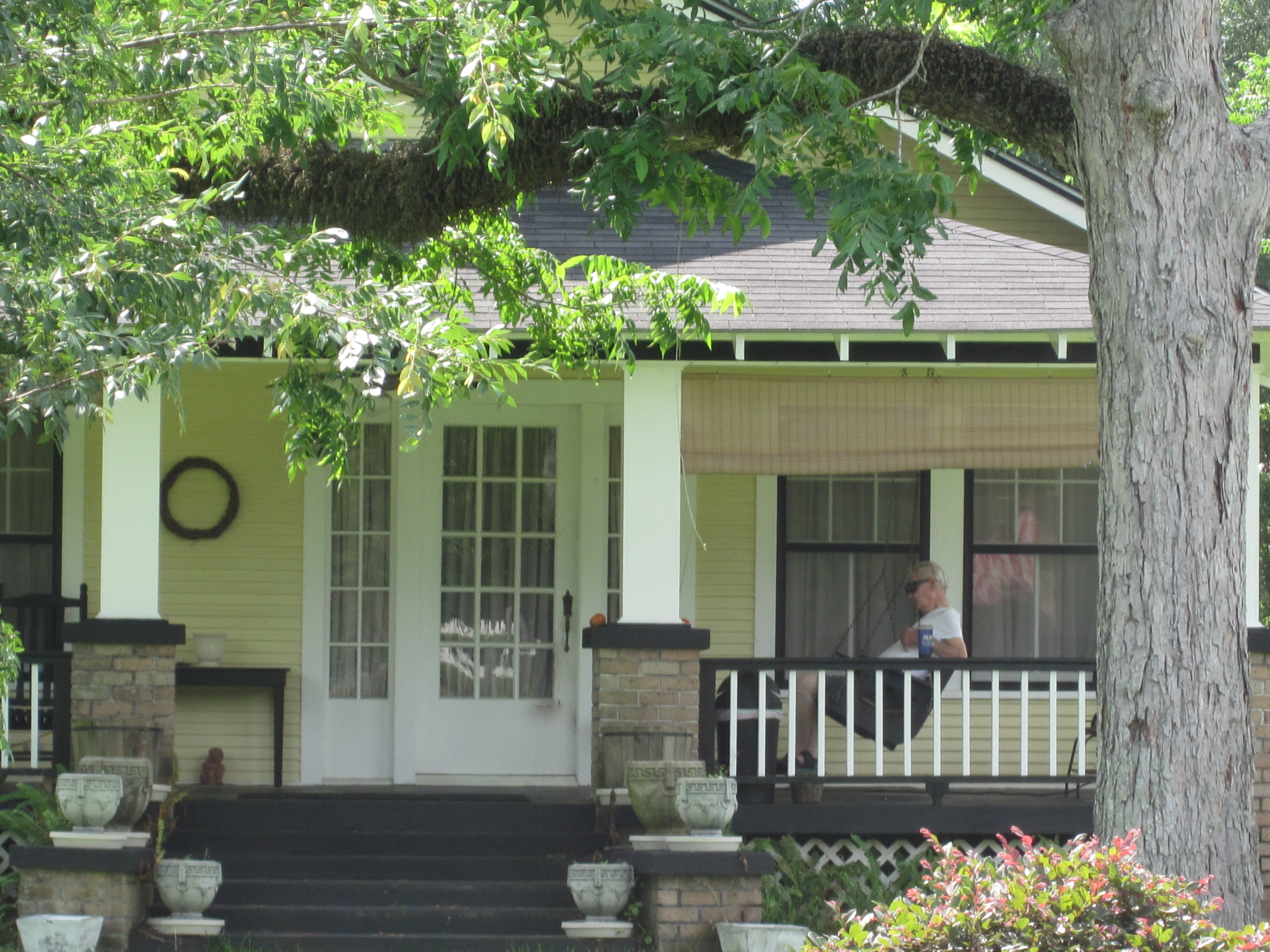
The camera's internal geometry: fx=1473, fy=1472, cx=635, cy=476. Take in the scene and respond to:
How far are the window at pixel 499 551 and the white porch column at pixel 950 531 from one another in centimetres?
249

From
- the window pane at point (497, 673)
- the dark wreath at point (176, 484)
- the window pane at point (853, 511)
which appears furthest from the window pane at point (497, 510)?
the window pane at point (853, 511)

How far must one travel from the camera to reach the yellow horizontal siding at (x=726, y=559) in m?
9.69

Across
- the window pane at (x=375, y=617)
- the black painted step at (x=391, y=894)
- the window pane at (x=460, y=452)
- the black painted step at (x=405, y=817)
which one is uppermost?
the window pane at (x=460, y=452)

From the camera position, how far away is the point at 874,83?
6215mm

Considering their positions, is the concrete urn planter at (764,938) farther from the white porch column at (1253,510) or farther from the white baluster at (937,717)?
the white porch column at (1253,510)

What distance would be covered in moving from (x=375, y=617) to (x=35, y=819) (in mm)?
2757

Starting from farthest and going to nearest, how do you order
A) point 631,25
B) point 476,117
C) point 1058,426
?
1. point 1058,426
2. point 631,25
3. point 476,117

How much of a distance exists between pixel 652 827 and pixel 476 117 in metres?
3.68

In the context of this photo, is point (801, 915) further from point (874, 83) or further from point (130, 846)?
point (874, 83)

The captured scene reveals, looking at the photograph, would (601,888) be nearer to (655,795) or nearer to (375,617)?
(655,795)

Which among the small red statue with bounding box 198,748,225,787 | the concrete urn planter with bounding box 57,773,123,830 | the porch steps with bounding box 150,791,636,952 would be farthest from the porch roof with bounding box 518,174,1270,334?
the small red statue with bounding box 198,748,225,787

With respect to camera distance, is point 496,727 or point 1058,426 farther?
point 496,727

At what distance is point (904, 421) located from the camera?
820 centimetres

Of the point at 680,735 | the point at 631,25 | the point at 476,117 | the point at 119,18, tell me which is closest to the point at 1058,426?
the point at 680,735
